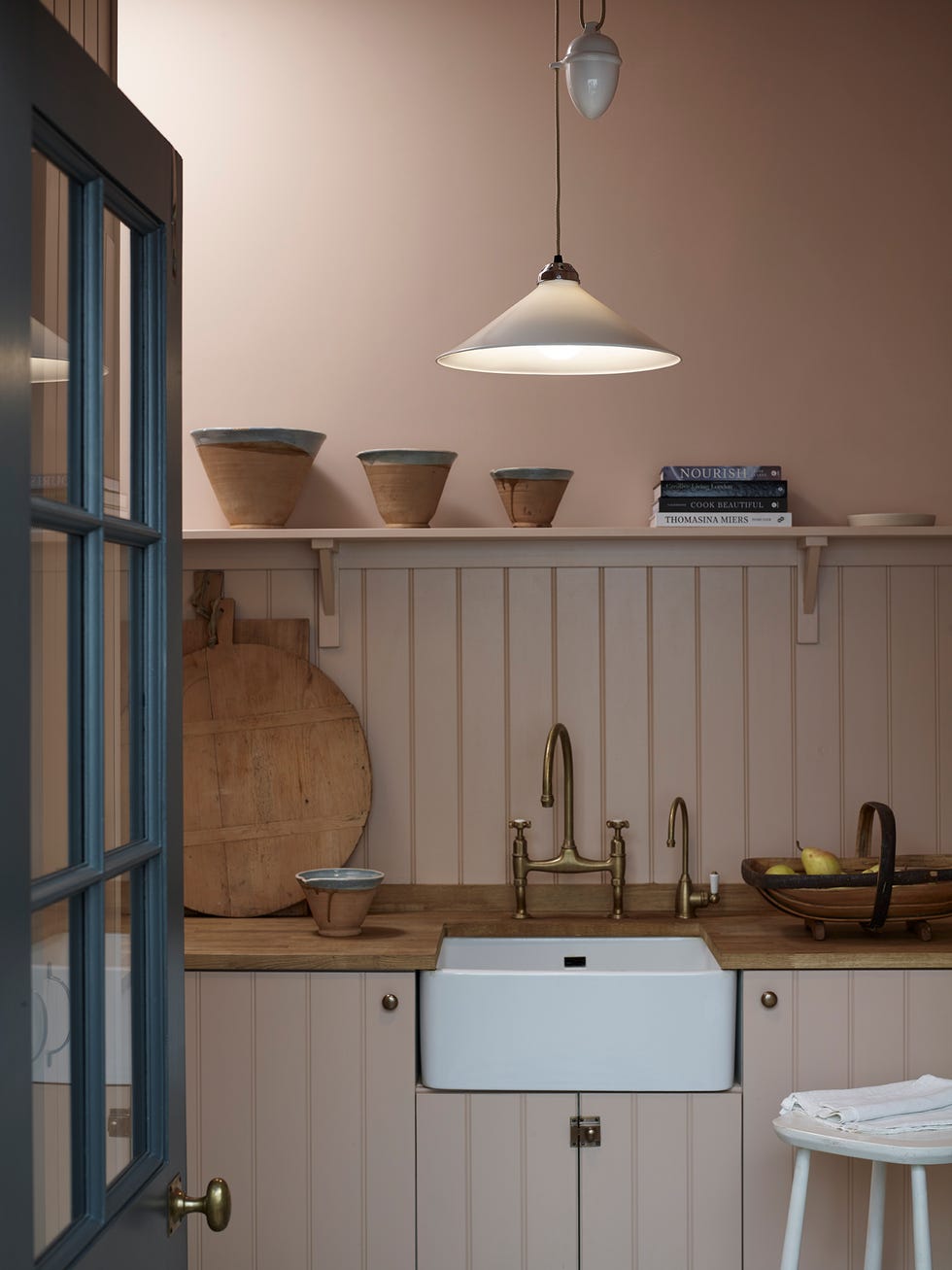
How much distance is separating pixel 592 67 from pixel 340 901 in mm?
1584

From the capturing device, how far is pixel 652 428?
3.06m

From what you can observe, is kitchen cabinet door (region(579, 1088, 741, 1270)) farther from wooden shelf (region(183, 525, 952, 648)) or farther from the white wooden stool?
wooden shelf (region(183, 525, 952, 648))

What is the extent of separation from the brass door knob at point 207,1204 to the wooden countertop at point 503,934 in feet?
3.57

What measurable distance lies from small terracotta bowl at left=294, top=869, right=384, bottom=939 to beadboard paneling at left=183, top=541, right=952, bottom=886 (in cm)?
31

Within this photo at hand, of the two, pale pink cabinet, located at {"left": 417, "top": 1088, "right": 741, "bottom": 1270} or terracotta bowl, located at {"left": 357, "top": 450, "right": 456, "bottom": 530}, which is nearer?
pale pink cabinet, located at {"left": 417, "top": 1088, "right": 741, "bottom": 1270}

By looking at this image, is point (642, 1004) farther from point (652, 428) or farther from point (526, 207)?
point (526, 207)

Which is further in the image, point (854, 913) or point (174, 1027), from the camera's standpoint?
point (854, 913)

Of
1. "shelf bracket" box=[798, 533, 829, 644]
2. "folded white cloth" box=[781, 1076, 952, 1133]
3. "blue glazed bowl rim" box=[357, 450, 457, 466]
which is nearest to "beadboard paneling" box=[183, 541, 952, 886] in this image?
"shelf bracket" box=[798, 533, 829, 644]

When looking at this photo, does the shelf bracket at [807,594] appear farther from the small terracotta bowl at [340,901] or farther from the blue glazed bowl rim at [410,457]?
the small terracotta bowl at [340,901]

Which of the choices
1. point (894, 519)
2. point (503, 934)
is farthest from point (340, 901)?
point (894, 519)

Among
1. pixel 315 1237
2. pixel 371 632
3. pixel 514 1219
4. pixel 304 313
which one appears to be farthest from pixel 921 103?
pixel 315 1237

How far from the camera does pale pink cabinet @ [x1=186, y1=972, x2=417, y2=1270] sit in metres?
2.55

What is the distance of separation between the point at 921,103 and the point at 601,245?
2.53ft

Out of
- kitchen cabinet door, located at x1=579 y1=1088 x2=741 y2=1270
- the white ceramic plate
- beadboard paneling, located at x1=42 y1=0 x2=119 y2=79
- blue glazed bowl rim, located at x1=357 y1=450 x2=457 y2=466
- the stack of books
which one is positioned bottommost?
kitchen cabinet door, located at x1=579 y1=1088 x2=741 y2=1270
